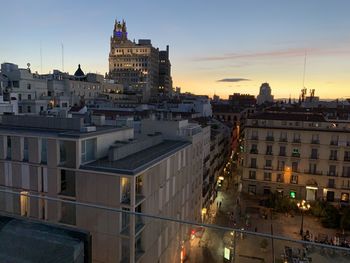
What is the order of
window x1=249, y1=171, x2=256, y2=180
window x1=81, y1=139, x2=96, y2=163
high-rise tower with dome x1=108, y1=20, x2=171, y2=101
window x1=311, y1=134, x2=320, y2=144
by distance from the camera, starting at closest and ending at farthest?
1. window x1=81, y1=139, x2=96, y2=163
2. window x1=311, y1=134, x2=320, y2=144
3. window x1=249, y1=171, x2=256, y2=180
4. high-rise tower with dome x1=108, y1=20, x2=171, y2=101

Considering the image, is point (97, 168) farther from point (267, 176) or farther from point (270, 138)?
point (267, 176)

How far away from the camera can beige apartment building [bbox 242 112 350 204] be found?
29328mm

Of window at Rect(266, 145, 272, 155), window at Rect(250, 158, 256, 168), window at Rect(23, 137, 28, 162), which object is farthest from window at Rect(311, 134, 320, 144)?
window at Rect(23, 137, 28, 162)

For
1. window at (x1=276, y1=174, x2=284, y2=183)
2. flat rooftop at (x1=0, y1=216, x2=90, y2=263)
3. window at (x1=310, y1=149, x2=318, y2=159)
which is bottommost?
window at (x1=276, y1=174, x2=284, y2=183)

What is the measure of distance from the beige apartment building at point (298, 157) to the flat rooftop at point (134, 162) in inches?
661

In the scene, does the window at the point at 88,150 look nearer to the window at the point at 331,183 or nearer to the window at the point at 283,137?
the window at the point at 283,137

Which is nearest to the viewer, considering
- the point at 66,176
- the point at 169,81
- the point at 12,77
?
the point at 66,176

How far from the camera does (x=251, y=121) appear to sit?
1257 inches

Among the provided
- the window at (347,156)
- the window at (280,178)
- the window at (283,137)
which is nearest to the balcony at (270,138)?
the window at (283,137)

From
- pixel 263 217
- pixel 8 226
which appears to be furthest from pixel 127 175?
pixel 263 217

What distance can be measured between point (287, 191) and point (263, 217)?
220 inches

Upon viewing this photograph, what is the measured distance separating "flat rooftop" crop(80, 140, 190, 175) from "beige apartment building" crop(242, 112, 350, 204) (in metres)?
16.8

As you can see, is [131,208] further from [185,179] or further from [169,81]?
[169,81]

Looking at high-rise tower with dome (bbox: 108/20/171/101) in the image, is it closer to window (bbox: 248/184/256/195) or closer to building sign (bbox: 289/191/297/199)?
window (bbox: 248/184/256/195)
